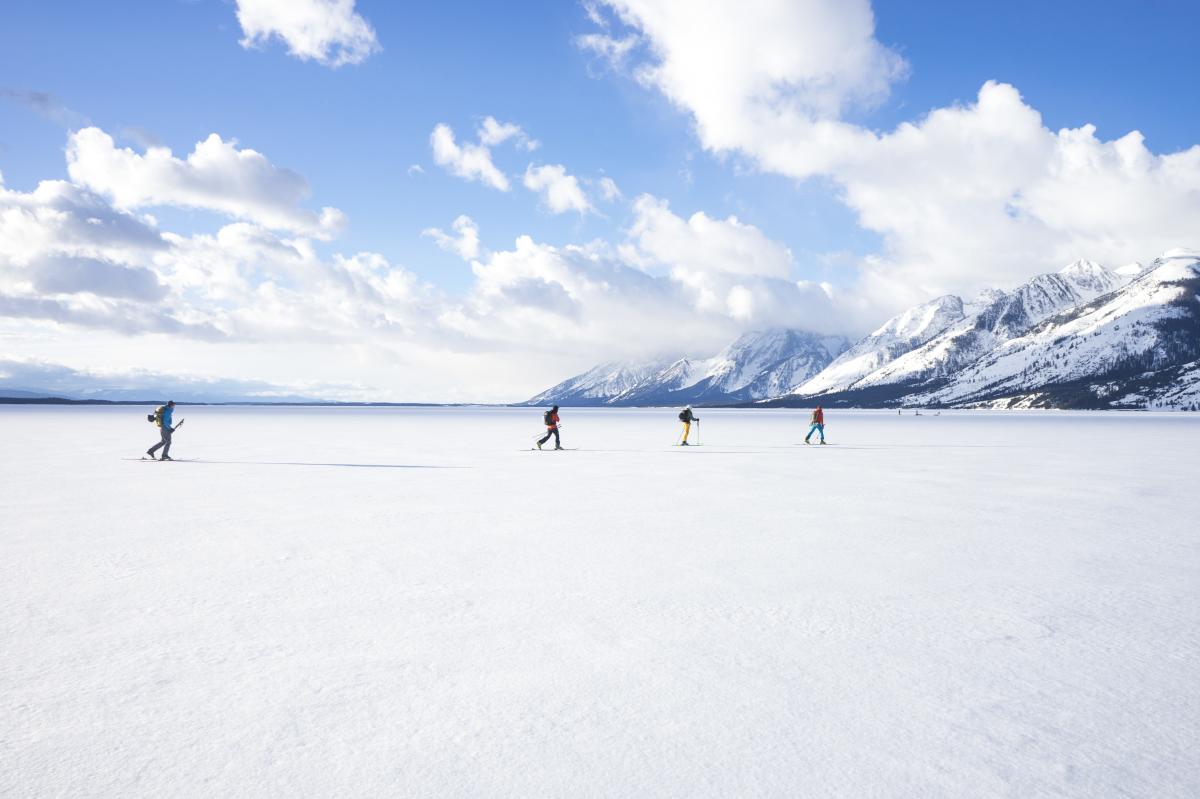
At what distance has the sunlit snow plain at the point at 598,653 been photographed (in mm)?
3791

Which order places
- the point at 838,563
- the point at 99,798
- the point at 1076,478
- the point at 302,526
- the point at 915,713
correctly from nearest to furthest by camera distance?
the point at 99,798
the point at 915,713
the point at 838,563
the point at 302,526
the point at 1076,478

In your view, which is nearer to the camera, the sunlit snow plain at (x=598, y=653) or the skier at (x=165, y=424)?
the sunlit snow plain at (x=598, y=653)

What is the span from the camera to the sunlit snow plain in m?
3.79

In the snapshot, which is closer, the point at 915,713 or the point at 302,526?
the point at 915,713

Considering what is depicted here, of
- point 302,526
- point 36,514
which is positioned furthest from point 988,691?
point 36,514

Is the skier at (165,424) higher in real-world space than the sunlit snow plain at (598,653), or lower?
higher

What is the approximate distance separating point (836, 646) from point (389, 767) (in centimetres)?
361

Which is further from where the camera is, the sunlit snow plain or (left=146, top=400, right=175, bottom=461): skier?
(left=146, top=400, right=175, bottom=461): skier

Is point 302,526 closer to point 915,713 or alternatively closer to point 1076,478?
point 915,713

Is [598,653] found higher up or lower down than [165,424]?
lower down

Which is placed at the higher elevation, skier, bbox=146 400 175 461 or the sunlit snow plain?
skier, bbox=146 400 175 461

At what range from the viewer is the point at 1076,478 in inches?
731

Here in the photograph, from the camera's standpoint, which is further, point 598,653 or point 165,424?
point 165,424

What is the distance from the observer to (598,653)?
215 inches
